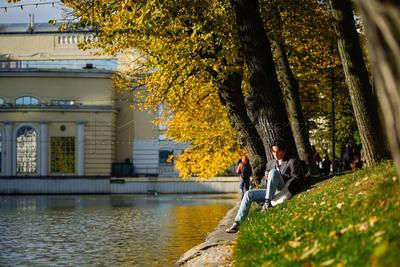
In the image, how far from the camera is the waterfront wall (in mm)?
78750

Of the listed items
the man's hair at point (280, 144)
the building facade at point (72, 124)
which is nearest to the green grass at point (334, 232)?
the man's hair at point (280, 144)

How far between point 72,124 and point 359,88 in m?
67.9

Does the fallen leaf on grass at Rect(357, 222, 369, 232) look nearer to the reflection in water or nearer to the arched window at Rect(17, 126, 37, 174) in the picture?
the reflection in water

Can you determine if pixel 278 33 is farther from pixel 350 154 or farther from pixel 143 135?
pixel 143 135

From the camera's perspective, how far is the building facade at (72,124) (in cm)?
8325

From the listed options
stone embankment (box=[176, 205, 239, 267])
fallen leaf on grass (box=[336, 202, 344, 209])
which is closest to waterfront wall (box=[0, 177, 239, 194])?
stone embankment (box=[176, 205, 239, 267])

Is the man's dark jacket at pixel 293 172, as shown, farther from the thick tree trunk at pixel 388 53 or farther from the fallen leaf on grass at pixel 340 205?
the thick tree trunk at pixel 388 53

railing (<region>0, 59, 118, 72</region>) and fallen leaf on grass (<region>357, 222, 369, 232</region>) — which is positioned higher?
railing (<region>0, 59, 118, 72</region>)

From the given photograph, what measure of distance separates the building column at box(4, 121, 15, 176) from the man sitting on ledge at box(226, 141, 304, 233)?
6538 centimetres

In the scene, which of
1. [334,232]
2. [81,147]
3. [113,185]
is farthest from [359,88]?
[81,147]

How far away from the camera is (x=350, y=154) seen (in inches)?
1620

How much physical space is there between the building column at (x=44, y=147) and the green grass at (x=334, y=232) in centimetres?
6942

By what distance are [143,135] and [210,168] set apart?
143 feet

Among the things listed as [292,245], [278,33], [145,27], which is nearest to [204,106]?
[278,33]
